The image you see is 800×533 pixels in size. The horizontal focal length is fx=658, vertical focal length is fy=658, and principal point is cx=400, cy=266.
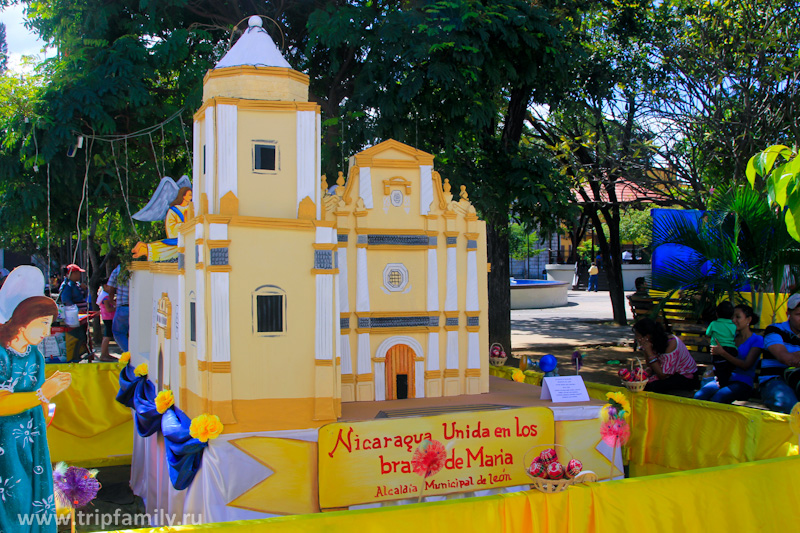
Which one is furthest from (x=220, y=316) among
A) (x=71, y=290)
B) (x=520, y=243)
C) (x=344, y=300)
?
(x=520, y=243)

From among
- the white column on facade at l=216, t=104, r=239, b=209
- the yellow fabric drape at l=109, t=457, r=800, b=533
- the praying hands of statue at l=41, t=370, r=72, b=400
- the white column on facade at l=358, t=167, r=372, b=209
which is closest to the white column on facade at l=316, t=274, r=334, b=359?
the white column on facade at l=216, t=104, r=239, b=209

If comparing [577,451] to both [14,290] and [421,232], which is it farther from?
[14,290]

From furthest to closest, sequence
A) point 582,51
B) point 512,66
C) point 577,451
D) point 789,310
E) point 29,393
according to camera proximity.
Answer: point 582,51 < point 512,66 < point 789,310 < point 577,451 < point 29,393

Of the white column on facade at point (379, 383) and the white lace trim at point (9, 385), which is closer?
the white lace trim at point (9, 385)

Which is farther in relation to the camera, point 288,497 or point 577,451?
point 577,451

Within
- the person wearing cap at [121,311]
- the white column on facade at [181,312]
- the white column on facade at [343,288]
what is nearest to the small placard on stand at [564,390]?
the white column on facade at [343,288]

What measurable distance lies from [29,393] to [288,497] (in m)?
2.76

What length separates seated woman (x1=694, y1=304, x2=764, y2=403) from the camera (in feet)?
28.2

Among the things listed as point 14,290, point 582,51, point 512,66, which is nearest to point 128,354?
point 14,290

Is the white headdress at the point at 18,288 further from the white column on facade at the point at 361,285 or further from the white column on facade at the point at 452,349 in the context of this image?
the white column on facade at the point at 452,349

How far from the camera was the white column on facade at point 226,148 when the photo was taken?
7090 millimetres

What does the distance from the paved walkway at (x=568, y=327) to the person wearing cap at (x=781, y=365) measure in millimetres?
10690

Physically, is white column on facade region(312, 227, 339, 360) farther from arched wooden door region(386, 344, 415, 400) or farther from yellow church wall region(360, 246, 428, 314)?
arched wooden door region(386, 344, 415, 400)

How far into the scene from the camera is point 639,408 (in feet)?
27.6
